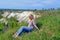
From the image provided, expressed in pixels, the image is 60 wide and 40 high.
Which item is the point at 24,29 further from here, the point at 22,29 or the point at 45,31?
the point at 45,31

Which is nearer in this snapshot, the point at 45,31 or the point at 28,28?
the point at 45,31

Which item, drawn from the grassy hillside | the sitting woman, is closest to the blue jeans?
the sitting woman

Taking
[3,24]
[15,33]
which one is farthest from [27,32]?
[3,24]

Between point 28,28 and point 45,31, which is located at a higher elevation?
point 28,28

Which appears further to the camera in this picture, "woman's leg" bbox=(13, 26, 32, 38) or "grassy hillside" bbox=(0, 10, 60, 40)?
"woman's leg" bbox=(13, 26, 32, 38)

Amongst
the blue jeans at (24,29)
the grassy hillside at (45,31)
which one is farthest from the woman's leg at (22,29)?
the grassy hillside at (45,31)

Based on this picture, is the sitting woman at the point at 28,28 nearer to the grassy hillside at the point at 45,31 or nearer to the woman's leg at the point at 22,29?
the woman's leg at the point at 22,29

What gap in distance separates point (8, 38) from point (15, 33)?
47 centimetres

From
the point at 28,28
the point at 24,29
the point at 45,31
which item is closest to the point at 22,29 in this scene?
the point at 24,29

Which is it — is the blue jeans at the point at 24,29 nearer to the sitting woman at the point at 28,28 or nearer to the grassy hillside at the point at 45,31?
the sitting woman at the point at 28,28

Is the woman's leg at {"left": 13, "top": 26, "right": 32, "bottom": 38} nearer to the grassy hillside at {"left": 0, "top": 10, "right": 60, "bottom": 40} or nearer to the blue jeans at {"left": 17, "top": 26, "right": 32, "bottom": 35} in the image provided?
the blue jeans at {"left": 17, "top": 26, "right": 32, "bottom": 35}

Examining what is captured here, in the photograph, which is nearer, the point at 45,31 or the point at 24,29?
the point at 45,31

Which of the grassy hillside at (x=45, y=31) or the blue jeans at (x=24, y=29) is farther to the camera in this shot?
the blue jeans at (x=24, y=29)

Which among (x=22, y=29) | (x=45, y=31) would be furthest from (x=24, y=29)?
(x=45, y=31)
